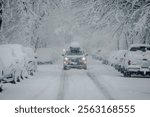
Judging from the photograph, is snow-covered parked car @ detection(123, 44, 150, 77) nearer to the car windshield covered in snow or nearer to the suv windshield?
the suv windshield

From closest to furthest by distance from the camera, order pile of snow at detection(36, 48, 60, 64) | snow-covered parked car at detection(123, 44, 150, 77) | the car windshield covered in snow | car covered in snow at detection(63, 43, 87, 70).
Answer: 1. snow-covered parked car at detection(123, 44, 150, 77)
2. car covered in snow at detection(63, 43, 87, 70)
3. the car windshield covered in snow
4. pile of snow at detection(36, 48, 60, 64)

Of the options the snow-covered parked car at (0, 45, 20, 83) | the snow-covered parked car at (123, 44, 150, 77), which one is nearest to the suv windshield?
the snow-covered parked car at (123, 44, 150, 77)

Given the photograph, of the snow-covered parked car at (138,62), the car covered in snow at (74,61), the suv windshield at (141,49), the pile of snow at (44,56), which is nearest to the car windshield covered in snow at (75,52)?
the car covered in snow at (74,61)

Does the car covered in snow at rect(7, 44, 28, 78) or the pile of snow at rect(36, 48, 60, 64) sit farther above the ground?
the car covered in snow at rect(7, 44, 28, 78)

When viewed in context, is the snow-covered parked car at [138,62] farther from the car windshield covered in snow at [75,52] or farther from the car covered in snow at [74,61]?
the car windshield covered in snow at [75,52]

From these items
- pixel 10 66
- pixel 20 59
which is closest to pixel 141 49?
pixel 20 59

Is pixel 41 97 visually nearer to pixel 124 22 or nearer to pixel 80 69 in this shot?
pixel 124 22

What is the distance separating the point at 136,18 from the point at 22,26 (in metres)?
13.4

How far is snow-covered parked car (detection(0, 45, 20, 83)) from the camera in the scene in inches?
830

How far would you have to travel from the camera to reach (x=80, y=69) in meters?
36.8

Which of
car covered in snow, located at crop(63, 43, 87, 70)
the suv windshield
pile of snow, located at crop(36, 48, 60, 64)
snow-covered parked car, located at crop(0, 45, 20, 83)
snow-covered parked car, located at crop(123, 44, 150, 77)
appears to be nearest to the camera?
snow-covered parked car, located at crop(0, 45, 20, 83)

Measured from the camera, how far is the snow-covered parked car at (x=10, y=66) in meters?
21.1

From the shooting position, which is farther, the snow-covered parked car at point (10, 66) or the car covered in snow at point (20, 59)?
the car covered in snow at point (20, 59)

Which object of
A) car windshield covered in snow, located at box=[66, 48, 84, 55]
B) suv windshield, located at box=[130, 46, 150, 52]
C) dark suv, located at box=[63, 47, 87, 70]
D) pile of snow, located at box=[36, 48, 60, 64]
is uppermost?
suv windshield, located at box=[130, 46, 150, 52]
